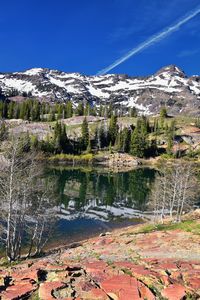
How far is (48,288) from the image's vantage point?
14562mm

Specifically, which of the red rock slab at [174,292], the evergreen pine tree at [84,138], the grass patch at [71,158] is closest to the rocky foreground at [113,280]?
the red rock slab at [174,292]

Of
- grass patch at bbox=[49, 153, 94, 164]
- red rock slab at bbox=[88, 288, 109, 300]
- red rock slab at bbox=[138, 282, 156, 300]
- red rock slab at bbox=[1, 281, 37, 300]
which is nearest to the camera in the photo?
red rock slab at bbox=[88, 288, 109, 300]

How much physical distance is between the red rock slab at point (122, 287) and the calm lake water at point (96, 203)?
24.7 meters

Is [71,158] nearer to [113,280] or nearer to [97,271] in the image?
[97,271]

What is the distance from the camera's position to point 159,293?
14578 mm

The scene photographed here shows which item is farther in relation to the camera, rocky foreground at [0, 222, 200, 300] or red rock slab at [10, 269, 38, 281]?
red rock slab at [10, 269, 38, 281]

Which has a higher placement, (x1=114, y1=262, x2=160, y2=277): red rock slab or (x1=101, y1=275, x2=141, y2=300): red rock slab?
(x1=101, y1=275, x2=141, y2=300): red rock slab

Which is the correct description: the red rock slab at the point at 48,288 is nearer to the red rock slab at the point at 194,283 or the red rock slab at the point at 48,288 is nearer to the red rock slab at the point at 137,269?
the red rock slab at the point at 137,269

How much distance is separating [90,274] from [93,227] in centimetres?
3628

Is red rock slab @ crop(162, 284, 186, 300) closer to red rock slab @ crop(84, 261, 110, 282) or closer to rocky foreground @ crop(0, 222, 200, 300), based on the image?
rocky foreground @ crop(0, 222, 200, 300)

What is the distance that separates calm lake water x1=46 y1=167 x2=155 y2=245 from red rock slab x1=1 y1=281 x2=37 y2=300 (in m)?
24.6

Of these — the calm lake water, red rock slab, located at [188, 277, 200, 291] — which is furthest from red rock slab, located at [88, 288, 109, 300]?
the calm lake water

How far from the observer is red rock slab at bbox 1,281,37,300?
45.6 feet

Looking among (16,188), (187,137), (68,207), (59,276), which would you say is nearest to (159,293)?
(59,276)
